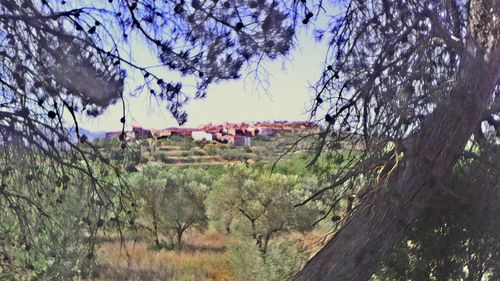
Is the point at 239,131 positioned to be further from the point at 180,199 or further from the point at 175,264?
the point at 180,199

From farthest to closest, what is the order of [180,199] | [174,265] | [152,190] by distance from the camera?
[180,199] < [174,265] < [152,190]

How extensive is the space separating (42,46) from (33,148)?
0.70 meters

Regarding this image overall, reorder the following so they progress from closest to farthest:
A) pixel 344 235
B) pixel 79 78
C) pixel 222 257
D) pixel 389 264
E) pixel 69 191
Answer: pixel 79 78 → pixel 344 235 → pixel 69 191 → pixel 389 264 → pixel 222 257

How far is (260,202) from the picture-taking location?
606 inches

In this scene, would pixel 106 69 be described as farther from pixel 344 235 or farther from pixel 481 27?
pixel 481 27

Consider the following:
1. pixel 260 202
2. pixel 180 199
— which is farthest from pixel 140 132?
pixel 180 199

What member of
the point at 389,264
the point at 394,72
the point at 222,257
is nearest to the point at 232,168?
the point at 222,257

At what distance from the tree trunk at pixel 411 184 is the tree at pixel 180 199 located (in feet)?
34.7

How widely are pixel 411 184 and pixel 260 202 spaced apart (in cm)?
1116

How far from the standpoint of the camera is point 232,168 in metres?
16.5

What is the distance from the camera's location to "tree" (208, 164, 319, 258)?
46.1 ft

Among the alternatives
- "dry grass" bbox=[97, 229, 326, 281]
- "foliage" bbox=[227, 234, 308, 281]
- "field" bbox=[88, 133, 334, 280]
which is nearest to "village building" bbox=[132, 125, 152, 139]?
"field" bbox=[88, 133, 334, 280]

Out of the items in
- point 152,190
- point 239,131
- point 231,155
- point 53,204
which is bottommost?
point 152,190

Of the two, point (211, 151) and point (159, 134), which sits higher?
point (159, 134)
